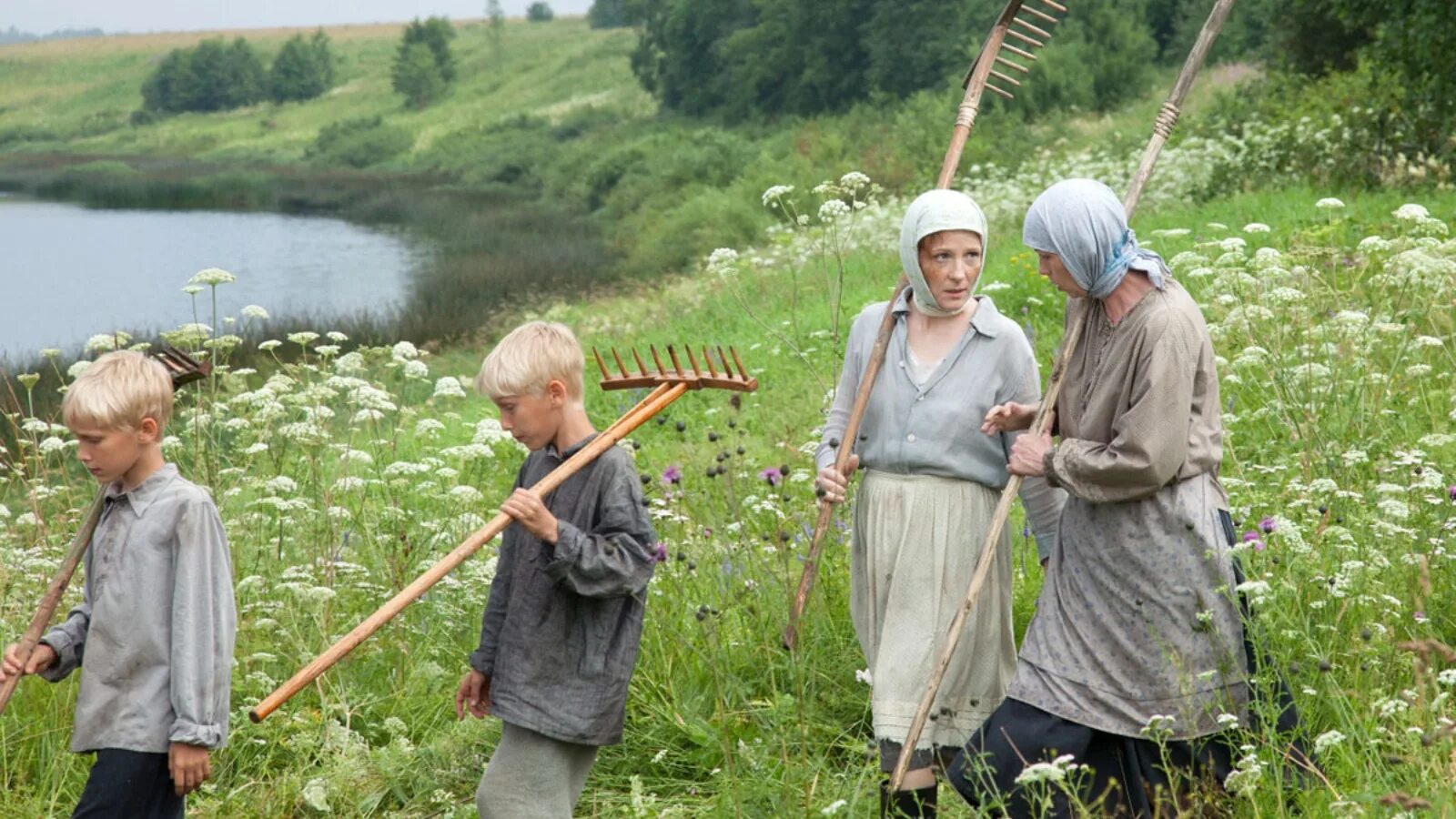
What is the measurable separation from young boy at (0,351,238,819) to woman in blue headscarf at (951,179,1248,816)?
157 centimetres

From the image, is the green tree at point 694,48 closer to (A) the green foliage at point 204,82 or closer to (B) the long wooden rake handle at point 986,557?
(A) the green foliage at point 204,82

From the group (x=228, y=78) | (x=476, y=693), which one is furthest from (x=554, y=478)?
(x=228, y=78)

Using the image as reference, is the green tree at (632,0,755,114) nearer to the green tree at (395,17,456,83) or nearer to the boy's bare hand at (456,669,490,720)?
the green tree at (395,17,456,83)

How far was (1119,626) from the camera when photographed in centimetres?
323

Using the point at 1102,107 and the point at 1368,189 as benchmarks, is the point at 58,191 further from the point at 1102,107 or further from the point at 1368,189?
the point at 1368,189

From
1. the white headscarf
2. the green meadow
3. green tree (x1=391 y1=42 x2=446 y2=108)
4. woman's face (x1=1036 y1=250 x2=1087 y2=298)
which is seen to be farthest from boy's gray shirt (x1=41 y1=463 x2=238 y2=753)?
green tree (x1=391 y1=42 x2=446 y2=108)

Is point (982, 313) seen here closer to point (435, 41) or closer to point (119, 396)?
point (119, 396)

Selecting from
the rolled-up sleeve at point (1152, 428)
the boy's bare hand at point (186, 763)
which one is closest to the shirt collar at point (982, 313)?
the rolled-up sleeve at point (1152, 428)

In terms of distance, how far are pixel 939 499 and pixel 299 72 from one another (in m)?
98.2

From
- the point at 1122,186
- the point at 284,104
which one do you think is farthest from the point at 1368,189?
the point at 284,104

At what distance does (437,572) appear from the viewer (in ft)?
10.7

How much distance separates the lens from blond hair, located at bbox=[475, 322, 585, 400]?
3252 millimetres

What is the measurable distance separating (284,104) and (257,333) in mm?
75000

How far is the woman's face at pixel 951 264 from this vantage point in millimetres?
3564
